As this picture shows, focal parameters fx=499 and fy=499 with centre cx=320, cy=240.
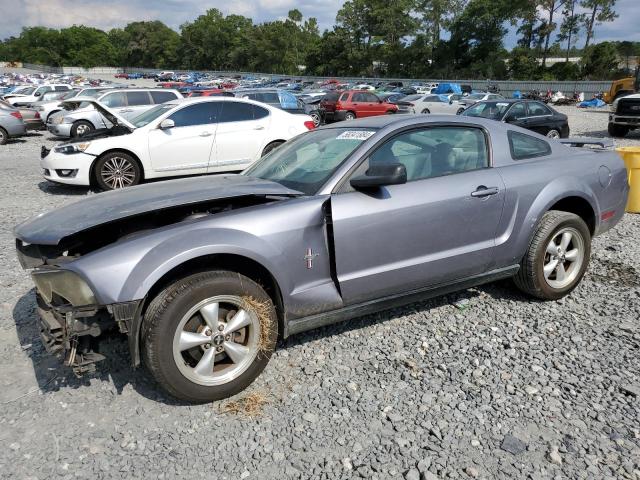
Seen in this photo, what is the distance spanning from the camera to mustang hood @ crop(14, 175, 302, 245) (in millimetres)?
2912

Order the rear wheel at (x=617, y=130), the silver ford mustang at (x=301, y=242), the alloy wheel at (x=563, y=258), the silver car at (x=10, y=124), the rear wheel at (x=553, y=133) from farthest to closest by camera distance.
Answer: the rear wheel at (x=617, y=130)
the silver car at (x=10, y=124)
the rear wheel at (x=553, y=133)
the alloy wheel at (x=563, y=258)
the silver ford mustang at (x=301, y=242)

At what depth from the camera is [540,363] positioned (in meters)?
3.24

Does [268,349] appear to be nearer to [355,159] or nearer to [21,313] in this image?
[355,159]

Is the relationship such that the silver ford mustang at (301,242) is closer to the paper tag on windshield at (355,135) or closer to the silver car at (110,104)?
the paper tag on windshield at (355,135)

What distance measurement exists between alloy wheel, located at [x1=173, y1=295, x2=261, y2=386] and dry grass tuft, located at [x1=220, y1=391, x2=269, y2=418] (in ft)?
0.49

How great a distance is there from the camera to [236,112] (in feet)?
30.3

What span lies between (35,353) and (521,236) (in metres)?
3.61

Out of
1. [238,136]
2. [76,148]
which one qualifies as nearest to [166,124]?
[238,136]

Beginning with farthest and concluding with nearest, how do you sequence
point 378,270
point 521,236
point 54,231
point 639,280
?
point 639,280, point 521,236, point 378,270, point 54,231

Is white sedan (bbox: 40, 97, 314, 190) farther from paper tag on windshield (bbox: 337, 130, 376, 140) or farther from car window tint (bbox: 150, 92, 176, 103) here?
car window tint (bbox: 150, 92, 176, 103)

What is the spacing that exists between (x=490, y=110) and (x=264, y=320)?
12698 millimetres

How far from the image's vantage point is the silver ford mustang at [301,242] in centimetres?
264

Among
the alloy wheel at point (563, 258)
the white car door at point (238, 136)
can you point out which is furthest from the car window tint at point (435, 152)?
the white car door at point (238, 136)

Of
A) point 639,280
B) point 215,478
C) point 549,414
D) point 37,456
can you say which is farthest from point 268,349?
point 639,280
